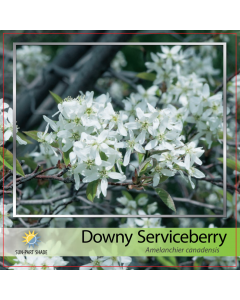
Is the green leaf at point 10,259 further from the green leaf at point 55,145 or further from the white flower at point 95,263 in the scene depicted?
the green leaf at point 55,145

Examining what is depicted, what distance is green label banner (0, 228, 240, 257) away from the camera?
1134 millimetres

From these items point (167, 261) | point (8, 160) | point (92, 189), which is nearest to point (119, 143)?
point (92, 189)

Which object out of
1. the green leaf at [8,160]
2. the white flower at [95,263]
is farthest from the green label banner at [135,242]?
the green leaf at [8,160]

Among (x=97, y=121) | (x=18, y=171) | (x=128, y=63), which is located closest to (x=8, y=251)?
(x=18, y=171)

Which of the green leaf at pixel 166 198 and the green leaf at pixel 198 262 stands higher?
the green leaf at pixel 166 198

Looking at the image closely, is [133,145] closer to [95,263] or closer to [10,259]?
[95,263]

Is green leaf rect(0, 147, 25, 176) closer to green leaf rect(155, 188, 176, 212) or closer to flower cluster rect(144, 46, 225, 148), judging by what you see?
green leaf rect(155, 188, 176, 212)

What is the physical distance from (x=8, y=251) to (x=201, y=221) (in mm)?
983

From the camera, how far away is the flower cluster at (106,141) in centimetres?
80

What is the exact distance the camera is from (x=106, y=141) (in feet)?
2.66

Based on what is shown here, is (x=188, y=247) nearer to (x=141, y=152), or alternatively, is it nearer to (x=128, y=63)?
(x=141, y=152)

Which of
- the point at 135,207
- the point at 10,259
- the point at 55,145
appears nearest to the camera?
the point at 55,145

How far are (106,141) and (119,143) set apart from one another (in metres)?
0.03

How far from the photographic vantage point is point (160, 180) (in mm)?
877
